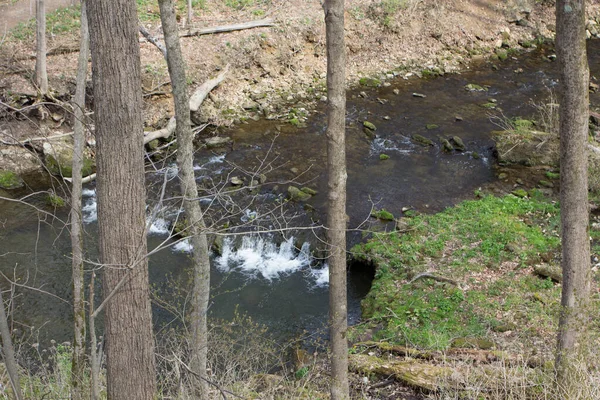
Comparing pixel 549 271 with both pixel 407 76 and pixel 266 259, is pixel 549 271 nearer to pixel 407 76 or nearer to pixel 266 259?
pixel 266 259

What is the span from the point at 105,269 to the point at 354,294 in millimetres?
7420

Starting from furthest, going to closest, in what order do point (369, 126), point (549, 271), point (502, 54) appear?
1. point (502, 54)
2. point (369, 126)
3. point (549, 271)

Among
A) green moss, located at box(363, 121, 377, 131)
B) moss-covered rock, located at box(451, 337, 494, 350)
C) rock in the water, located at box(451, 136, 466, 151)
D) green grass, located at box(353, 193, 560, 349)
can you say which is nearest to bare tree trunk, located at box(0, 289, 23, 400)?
green grass, located at box(353, 193, 560, 349)

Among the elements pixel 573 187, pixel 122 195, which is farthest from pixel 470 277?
pixel 122 195

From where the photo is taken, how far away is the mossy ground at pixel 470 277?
9.97 metres

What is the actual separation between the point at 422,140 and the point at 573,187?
11.0 m

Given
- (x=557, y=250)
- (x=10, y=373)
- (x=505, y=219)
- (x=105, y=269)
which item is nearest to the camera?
(x=105, y=269)

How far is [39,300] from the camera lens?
38.8 ft

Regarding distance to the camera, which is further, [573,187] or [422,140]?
[422,140]

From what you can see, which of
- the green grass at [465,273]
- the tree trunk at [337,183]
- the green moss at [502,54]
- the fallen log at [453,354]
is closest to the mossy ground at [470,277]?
the green grass at [465,273]

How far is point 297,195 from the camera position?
14539 mm

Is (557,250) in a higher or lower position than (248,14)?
lower

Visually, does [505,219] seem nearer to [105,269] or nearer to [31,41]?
[105,269]

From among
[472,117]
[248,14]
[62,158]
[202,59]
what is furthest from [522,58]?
[62,158]
